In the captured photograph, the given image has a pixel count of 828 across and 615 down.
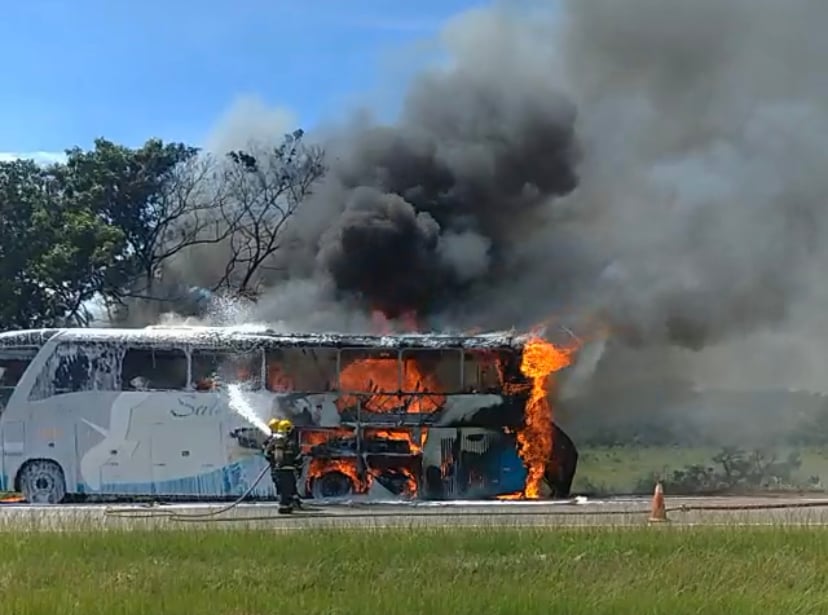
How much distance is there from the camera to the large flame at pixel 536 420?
61.3 feet

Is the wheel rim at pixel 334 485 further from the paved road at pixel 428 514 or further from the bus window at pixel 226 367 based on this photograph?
the bus window at pixel 226 367

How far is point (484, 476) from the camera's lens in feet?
60.8

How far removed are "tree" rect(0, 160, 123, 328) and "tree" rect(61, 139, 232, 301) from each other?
95 cm

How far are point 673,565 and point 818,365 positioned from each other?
1914cm

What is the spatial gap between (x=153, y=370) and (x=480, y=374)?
534 centimetres

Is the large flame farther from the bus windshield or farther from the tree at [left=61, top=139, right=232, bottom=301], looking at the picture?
the tree at [left=61, top=139, right=232, bottom=301]

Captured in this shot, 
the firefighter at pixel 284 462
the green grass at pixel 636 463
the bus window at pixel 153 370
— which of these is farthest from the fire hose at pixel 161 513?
the green grass at pixel 636 463

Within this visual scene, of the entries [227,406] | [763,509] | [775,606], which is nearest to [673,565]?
[775,606]

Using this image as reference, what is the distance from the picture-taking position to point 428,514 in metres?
15.7

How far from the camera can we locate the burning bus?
18406 millimetres

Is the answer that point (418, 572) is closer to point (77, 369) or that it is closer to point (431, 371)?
point (431, 371)

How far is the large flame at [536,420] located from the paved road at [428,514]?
34.0 inches

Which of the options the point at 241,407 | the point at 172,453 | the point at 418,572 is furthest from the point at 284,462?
the point at 418,572

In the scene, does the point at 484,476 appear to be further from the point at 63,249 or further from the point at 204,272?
the point at 204,272
